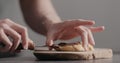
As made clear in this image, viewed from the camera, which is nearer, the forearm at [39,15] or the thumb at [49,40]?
the thumb at [49,40]

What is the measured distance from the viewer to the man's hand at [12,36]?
26.7 inches

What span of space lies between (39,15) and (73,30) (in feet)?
0.83

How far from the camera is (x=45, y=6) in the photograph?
41.8 inches

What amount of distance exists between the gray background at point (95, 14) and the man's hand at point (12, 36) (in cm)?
73

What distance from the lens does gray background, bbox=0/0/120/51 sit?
1.44 metres

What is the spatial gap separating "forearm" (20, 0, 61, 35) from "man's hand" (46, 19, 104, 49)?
0.25 feet

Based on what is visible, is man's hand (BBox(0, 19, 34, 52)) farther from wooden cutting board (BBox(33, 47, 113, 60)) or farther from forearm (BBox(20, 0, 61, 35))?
forearm (BBox(20, 0, 61, 35))

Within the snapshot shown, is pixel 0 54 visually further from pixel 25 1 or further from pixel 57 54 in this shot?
pixel 25 1

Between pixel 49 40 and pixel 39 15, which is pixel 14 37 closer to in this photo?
pixel 49 40

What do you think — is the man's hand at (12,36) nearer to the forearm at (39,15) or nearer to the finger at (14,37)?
the finger at (14,37)

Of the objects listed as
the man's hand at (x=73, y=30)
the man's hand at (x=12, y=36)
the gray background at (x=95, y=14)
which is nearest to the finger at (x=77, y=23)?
the man's hand at (x=73, y=30)

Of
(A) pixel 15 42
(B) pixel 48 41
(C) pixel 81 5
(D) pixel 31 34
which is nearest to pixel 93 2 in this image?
(C) pixel 81 5

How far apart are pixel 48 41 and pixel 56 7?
693 millimetres

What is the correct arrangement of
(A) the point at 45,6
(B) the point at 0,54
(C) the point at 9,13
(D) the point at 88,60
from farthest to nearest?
1. (C) the point at 9,13
2. (A) the point at 45,6
3. (B) the point at 0,54
4. (D) the point at 88,60
